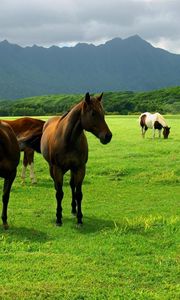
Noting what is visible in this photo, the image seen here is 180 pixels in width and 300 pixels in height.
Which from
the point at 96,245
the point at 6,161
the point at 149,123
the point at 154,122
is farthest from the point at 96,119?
the point at 149,123

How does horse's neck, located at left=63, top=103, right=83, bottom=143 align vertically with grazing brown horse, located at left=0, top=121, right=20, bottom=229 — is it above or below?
above

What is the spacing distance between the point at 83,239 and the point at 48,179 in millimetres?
8364

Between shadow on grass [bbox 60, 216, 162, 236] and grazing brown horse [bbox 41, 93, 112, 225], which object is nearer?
shadow on grass [bbox 60, 216, 162, 236]

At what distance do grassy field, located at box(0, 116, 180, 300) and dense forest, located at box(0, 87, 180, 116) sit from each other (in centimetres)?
8413

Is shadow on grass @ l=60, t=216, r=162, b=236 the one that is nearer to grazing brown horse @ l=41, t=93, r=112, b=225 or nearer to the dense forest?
grazing brown horse @ l=41, t=93, r=112, b=225

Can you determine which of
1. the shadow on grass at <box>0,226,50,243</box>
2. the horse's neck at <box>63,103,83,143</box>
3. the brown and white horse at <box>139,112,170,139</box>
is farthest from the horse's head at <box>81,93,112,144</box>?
the brown and white horse at <box>139,112,170,139</box>

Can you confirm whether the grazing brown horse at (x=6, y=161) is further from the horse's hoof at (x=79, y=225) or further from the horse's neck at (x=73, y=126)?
the horse's hoof at (x=79, y=225)

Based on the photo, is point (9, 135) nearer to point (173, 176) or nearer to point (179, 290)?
point (179, 290)

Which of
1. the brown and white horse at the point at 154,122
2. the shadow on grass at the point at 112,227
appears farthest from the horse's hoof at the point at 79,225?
the brown and white horse at the point at 154,122

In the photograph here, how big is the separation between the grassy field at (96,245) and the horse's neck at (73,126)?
2043mm

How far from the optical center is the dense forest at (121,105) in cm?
10388

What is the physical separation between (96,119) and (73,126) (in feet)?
2.58

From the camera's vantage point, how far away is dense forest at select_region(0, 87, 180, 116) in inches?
4090

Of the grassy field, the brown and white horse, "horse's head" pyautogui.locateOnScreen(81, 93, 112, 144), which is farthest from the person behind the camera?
the brown and white horse
